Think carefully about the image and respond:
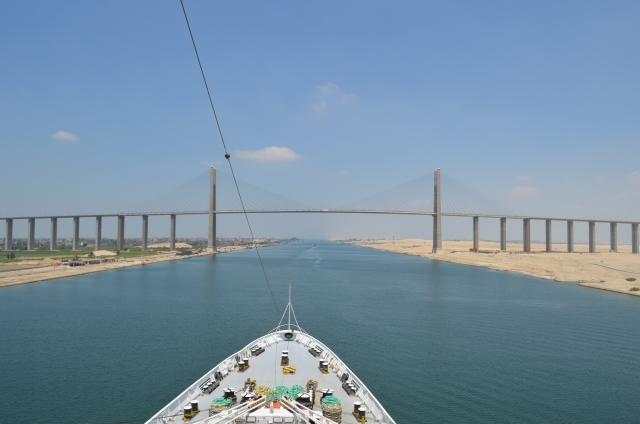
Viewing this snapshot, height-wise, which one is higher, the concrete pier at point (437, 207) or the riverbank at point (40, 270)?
the concrete pier at point (437, 207)

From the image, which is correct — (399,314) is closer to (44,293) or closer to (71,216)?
(44,293)

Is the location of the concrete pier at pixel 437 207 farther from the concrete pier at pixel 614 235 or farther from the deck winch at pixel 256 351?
the deck winch at pixel 256 351

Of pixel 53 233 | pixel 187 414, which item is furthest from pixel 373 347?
pixel 53 233

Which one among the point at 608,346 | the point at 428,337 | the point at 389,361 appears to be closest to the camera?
the point at 389,361

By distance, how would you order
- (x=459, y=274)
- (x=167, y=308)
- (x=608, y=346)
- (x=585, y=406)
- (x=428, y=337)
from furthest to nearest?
(x=459, y=274) < (x=167, y=308) < (x=428, y=337) < (x=608, y=346) < (x=585, y=406)

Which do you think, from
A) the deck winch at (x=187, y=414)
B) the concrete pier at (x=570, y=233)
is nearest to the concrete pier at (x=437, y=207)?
the concrete pier at (x=570, y=233)

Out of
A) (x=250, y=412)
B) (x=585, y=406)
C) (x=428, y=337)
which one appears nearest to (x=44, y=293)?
(x=428, y=337)

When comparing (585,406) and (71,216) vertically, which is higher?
(71,216)
